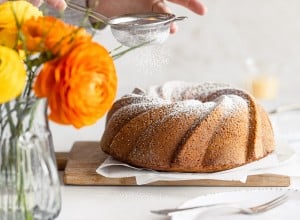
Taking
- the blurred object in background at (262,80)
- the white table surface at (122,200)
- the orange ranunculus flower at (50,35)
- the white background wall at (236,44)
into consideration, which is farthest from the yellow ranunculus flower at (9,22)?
the white background wall at (236,44)

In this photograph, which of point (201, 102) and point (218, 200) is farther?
point (201, 102)

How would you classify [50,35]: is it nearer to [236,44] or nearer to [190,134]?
[190,134]

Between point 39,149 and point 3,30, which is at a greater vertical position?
point 3,30

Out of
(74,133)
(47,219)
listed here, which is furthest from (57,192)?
(74,133)

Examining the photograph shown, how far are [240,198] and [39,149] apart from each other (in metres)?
0.34

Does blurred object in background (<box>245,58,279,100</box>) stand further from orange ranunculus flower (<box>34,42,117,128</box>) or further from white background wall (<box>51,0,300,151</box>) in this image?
orange ranunculus flower (<box>34,42,117,128</box>)

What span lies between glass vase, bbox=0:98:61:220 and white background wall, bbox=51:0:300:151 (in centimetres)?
164

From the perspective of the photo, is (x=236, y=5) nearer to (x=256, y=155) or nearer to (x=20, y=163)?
(x=256, y=155)

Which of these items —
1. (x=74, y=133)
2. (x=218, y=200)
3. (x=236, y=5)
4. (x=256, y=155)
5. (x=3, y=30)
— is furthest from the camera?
(x=236, y=5)

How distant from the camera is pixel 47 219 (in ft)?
2.71

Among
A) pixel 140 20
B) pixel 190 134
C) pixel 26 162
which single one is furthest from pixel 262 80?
pixel 26 162

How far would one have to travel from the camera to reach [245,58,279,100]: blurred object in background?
7.57 feet

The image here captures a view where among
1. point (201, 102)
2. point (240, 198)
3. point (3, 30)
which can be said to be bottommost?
point (240, 198)

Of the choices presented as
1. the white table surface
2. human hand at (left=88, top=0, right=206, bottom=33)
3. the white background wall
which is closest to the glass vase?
the white table surface
